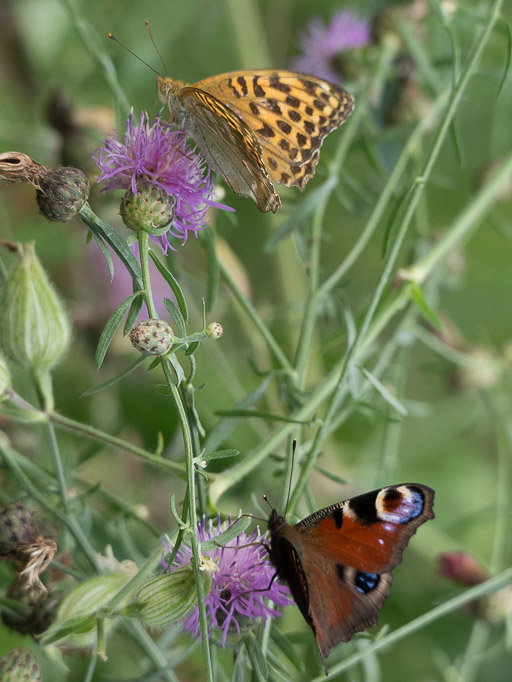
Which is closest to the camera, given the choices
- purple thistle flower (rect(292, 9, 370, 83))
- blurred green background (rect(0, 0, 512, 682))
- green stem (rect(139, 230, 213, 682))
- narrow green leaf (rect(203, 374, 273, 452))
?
green stem (rect(139, 230, 213, 682))

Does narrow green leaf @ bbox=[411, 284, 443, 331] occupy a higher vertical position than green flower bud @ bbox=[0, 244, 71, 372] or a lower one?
lower

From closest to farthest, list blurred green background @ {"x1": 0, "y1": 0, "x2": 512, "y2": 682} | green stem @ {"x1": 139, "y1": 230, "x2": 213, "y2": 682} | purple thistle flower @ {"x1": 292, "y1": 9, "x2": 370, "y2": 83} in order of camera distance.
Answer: green stem @ {"x1": 139, "y1": 230, "x2": 213, "y2": 682} → blurred green background @ {"x1": 0, "y1": 0, "x2": 512, "y2": 682} → purple thistle flower @ {"x1": 292, "y1": 9, "x2": 370, "y2": 83}

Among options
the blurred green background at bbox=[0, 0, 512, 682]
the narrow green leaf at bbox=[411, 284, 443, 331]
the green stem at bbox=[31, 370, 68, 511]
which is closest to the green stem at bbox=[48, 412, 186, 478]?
the green stem at bbox=[31, 370, 68, 511]

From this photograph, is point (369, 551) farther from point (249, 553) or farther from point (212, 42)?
point (212, 42)

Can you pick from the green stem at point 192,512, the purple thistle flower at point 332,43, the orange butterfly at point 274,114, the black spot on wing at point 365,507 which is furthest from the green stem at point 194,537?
the purple thistle flower at point 332,43

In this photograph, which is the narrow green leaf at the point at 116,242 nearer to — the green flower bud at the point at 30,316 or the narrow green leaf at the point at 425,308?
the green flower bud at the point at 30,316

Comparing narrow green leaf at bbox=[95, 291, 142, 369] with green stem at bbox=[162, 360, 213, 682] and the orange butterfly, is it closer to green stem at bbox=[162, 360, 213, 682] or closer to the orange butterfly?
green stem at bbox=[162, 360, 213, 682]
